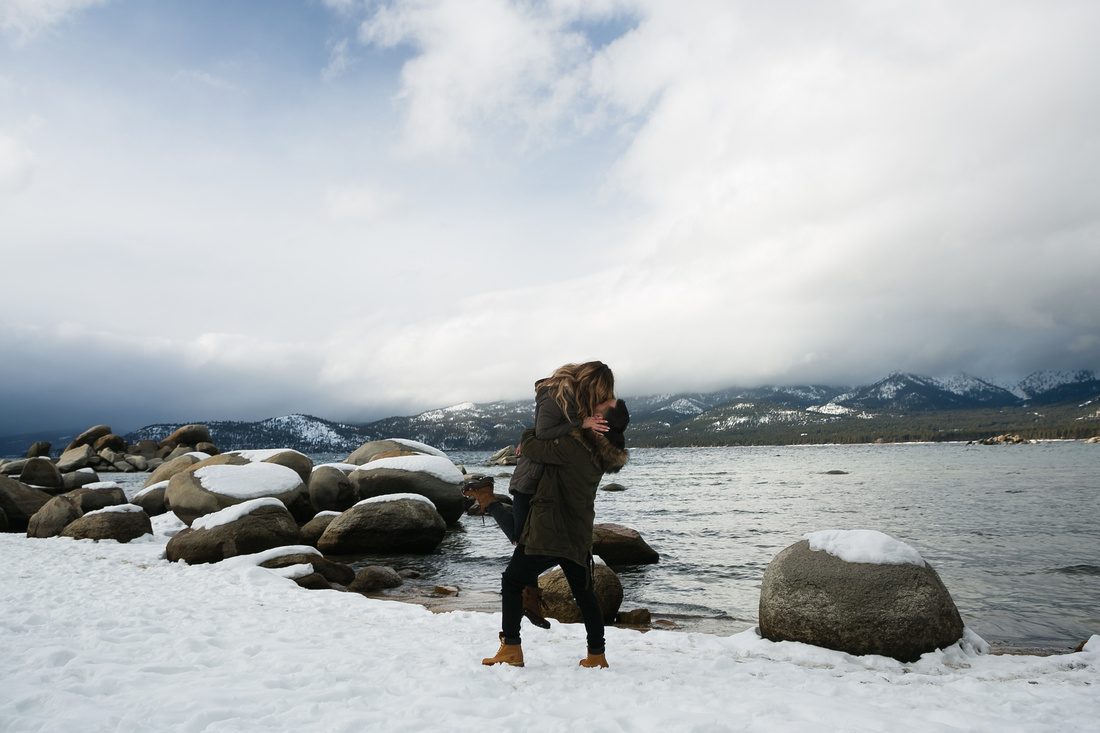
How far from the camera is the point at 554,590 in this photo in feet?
26.1

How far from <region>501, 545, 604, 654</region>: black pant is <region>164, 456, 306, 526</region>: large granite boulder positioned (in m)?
12.9

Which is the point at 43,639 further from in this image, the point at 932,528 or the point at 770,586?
the point at 932,528

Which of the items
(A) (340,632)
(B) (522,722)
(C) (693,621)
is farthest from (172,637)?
(C) (693,621)

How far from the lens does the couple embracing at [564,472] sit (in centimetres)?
421

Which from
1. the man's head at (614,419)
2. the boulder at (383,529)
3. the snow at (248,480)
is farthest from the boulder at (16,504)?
the man's head at (614,419)

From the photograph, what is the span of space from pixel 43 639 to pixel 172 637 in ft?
2.98

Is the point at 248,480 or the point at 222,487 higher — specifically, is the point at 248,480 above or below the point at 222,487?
above

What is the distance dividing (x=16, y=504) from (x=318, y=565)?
1346 cm

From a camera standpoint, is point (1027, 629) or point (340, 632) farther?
point (1027, 629)

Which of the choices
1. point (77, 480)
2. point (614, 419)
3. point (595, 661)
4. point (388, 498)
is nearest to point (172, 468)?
point (77, 480)

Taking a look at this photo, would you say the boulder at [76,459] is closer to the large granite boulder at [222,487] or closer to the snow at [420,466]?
the large granite boulder at [222,487]

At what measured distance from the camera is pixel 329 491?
60.5 feet

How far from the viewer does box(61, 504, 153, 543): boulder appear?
12984mm

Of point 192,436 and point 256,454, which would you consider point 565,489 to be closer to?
point 256,454
